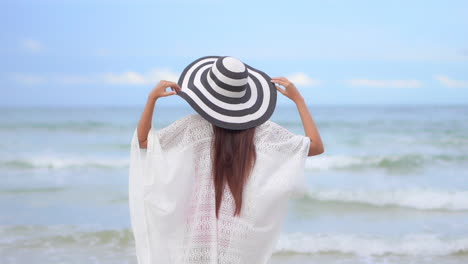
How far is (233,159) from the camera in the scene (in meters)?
2.04

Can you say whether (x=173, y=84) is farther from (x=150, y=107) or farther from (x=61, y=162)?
(x=61, y=162)

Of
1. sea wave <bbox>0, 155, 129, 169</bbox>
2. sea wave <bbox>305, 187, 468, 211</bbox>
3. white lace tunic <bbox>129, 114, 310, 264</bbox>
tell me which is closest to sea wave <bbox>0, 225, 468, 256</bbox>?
sea wave <bbox>305, 187, 468, 211</bbox>

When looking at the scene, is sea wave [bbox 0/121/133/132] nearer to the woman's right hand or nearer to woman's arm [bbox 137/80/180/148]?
woman's arm [bbox 137/80/180/148]

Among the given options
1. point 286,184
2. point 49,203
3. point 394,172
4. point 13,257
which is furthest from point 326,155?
point 286,184

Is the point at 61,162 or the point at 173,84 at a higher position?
the point at 173,84

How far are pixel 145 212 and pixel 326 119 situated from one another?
15.7 meters

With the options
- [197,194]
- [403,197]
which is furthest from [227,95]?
[403,197]

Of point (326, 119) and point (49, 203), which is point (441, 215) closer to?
point (49, 203)

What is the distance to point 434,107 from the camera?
21766 mm

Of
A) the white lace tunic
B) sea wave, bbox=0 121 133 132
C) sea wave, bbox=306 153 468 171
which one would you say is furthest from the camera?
sea wave, bbox=0 121 133 132

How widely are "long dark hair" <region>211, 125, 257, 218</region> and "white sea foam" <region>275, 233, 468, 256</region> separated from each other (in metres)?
2.61

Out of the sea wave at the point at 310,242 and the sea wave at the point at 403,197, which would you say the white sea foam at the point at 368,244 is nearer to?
the sea wave at the point at 310,242

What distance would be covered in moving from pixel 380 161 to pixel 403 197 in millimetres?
2938

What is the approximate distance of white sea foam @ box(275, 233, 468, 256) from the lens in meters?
4.61
